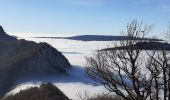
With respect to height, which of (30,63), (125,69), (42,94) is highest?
(125,69)

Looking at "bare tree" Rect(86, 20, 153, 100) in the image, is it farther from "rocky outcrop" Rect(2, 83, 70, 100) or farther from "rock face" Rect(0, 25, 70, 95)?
"rock face" Rect(0, 25, 70, 95)

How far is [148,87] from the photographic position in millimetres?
20453

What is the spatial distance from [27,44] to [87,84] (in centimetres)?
3083

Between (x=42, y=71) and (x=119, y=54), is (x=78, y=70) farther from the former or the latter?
(x=119, y=54)

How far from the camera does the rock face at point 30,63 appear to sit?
70250mm

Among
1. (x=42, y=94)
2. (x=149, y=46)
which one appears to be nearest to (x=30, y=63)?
(x=42, y=94)

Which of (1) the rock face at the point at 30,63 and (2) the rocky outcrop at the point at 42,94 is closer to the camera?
(2) the rocky outcrop at the point at 42,94

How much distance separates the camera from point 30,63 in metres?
73.4

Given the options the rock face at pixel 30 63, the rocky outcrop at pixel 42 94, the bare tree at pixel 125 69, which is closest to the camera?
the bare tree at pixel 125 69

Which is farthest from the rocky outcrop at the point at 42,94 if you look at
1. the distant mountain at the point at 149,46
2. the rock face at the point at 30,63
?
the distant mountain at the point at 149,46

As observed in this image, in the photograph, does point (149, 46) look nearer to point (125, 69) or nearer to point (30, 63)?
point (125, 69)

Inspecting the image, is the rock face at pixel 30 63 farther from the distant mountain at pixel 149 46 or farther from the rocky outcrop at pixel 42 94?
the distant mountain at pixel 149 46

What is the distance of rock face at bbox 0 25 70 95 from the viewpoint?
2766 inches

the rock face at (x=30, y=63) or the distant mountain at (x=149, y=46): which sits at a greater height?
the distant mountain at (x=149, y=46)
